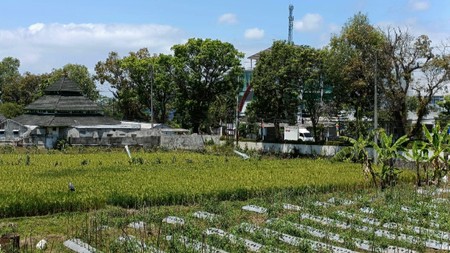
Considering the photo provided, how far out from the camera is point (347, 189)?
19156mm

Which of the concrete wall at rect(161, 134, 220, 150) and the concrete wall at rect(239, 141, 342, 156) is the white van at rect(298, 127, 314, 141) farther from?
the concrete wall at rect(161, 134, 220, 150)

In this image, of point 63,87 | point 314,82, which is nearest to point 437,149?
point 314,82

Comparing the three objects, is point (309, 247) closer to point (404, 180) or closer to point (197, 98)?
point (404, 180)

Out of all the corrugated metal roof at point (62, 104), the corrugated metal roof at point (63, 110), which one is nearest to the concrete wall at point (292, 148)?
the corrugated metal roof at point (63, 110)

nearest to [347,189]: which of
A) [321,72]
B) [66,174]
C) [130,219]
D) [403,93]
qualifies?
[130,219]

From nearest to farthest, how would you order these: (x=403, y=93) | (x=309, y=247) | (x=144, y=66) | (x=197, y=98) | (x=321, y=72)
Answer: (x=309, y=247) < (x=403, y=93) < (x=321, y=72) < (x=197, y=98) < (x=144, y=66)

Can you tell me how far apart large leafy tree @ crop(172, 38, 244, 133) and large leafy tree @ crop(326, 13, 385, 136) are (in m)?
13.2

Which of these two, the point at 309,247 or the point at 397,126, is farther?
the point at 397,126

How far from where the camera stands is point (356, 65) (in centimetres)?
3200

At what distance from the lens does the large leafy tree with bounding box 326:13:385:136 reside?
3209 cm

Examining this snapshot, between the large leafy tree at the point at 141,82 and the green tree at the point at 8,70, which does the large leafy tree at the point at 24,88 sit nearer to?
the green tree at the point at 8,70

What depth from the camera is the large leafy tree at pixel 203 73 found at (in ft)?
153

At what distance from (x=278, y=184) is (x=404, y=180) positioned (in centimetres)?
612

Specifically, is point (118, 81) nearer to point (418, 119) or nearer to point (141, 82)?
point (141, 82)
